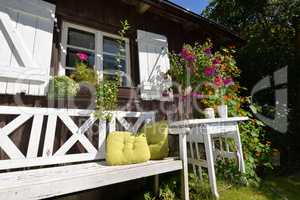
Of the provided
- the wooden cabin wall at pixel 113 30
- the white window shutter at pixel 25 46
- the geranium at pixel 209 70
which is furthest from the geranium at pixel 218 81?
the white window shutter at pixel 25 46

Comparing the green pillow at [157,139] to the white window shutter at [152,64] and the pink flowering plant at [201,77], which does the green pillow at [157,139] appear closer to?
the white window shutter at [152,64]

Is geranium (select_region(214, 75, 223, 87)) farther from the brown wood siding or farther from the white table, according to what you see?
the brown wood siding

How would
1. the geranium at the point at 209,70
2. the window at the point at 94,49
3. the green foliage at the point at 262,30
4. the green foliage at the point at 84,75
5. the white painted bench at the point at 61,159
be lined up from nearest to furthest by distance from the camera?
the white painted bench at the point at 61,159 → the green foliage at the point at 84,75 → the window at the point at 94,49 → the geranium at the point at 209,70 → the green foliage at the point at 262,30

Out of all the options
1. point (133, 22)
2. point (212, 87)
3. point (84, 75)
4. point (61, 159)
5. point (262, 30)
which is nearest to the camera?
point (61, 159)

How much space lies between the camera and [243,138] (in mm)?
3916

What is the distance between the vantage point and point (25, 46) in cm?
274

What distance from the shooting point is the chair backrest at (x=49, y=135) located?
238cm

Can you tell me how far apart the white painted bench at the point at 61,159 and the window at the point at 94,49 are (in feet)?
2.61

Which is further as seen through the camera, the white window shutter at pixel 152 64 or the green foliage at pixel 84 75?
the white window shutter at pixel 152 64

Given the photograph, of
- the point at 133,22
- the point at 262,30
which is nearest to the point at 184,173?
the point at 133,22

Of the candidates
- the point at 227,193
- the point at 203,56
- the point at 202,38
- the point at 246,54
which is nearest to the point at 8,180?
the point at 227,193

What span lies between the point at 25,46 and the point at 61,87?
61 cm

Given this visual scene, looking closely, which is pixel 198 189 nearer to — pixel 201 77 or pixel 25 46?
pixel 201 77

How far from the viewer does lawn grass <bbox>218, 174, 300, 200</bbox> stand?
118 inches
